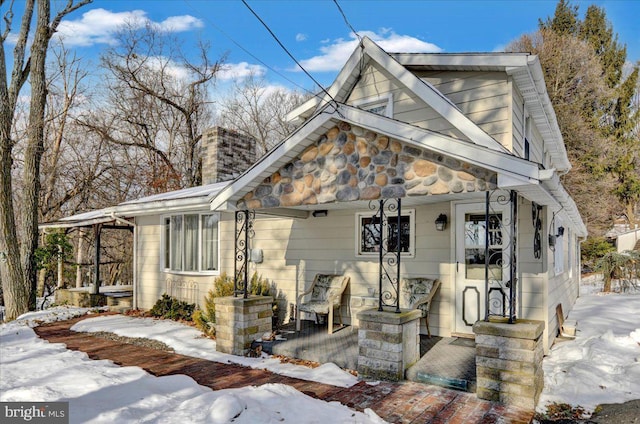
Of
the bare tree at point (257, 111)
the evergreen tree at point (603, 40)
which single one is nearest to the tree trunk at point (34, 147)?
the bare tree at point (257, 111)

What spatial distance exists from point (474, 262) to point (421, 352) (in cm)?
163

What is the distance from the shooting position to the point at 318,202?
5.48 meters

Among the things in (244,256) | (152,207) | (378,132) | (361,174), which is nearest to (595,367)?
(361,174)

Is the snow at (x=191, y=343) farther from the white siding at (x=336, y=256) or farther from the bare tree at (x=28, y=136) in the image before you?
the bare tree at (x=28, y=136)

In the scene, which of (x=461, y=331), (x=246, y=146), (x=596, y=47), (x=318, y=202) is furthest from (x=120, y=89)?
(x=596, y=47)

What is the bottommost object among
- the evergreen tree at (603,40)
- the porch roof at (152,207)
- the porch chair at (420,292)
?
the porch chair at (420,292)

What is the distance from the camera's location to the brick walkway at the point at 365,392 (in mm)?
3895

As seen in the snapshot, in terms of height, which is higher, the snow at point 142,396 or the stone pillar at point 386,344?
the stone pillar at point 386,344

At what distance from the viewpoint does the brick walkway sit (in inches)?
153

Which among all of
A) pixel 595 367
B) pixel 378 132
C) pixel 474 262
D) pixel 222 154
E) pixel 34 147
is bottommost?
pixel 595 367

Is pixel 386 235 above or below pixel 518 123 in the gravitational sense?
below

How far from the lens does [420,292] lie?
6445 millimetres

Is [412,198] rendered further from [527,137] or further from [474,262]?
[527,137]

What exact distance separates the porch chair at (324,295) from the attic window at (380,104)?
3034 millimetres
